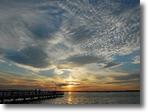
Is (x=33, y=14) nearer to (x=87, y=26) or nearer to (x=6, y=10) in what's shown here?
(x=6, y=10)

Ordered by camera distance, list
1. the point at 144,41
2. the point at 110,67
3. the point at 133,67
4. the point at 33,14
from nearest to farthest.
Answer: the point at 144,41 < the point at 133,67 < the point at 33,14 < the point at 110,67

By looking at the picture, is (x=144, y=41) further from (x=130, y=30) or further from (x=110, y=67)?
(x=110, y=67)

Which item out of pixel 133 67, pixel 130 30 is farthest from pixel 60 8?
pixel 133 67

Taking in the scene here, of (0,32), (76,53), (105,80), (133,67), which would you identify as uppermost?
(0,32)

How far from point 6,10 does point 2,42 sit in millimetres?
1810

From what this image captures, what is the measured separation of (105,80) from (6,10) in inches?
282

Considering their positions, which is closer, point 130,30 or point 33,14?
point 130,30

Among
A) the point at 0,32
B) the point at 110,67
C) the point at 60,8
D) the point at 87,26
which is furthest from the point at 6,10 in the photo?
the point at 110,67

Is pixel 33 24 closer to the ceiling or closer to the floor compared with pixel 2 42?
closer to the ceiling

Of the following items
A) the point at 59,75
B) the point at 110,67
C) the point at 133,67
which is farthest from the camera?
the point at 59,75

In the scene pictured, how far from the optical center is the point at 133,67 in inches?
275

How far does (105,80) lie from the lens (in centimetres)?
839

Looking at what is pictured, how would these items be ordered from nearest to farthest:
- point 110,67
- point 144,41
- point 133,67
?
point 144,41
point 133,67
point 110,67

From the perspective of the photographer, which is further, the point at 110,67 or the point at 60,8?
the point at 110,67
